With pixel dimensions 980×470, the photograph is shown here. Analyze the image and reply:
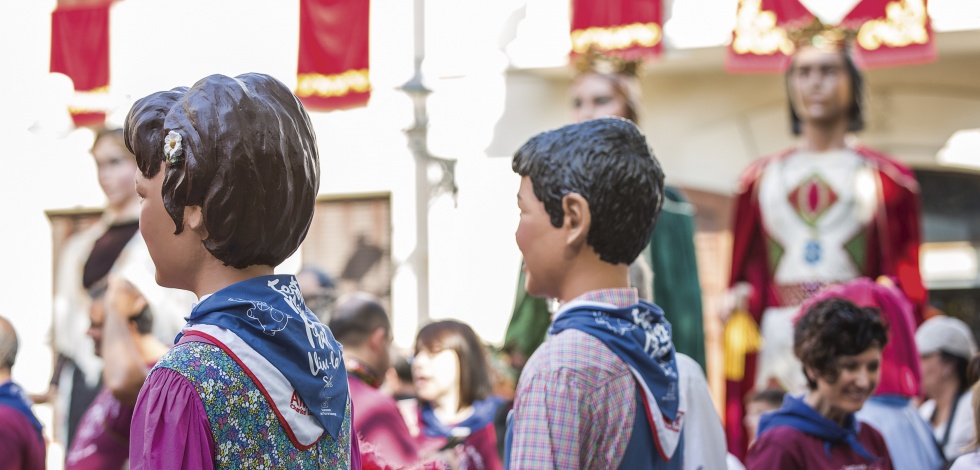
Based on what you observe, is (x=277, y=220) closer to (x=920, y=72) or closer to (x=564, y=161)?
(x=564, y=161)

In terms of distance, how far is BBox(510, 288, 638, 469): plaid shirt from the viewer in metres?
2.55

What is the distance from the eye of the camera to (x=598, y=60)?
605 cm

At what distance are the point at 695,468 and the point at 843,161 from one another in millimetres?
3281

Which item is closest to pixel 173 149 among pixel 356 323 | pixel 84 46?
pixel 356 323

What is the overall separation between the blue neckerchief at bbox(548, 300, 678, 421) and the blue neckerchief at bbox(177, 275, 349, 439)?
591 mm

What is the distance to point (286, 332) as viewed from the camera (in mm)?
2170

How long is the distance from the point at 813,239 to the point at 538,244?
12.2 ft

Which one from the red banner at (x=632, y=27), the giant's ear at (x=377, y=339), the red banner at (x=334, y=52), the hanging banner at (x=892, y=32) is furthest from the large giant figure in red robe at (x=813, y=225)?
the red banner at (x=334, y=52)

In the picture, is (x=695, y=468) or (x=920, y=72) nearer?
(x=695, y=468)

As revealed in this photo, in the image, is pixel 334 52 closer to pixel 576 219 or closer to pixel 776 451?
pixel 776 451

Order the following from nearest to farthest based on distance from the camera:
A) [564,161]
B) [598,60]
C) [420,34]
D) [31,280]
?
[564,161] → [598,60] → [420,34] → [31,280]

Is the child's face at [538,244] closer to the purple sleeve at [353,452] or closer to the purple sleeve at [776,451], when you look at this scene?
the purple sleeve at [353,452]

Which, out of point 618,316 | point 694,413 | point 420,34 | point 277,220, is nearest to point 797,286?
point 694,413

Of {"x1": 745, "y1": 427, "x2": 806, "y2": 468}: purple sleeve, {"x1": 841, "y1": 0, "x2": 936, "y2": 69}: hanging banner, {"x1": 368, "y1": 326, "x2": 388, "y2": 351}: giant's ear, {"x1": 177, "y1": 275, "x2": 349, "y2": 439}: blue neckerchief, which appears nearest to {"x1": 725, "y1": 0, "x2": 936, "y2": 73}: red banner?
{"x1": 841, "y1": 0, "x2": 936, "y2": 69}: hanging banner
